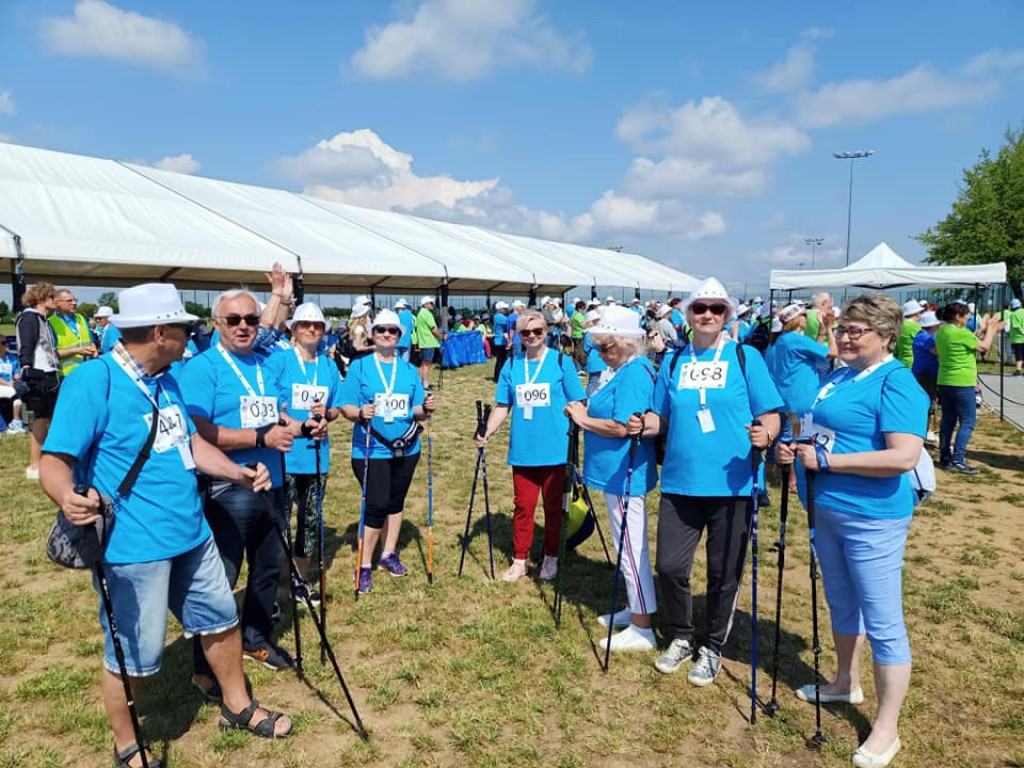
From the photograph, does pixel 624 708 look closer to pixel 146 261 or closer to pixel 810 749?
pixel 810 749

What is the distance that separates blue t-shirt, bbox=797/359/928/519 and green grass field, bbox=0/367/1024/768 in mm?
1211

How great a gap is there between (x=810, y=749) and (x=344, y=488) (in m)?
5.58

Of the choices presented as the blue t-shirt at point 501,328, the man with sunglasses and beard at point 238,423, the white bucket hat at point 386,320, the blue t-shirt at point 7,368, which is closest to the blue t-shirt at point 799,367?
the white bucket hat at point 386,320

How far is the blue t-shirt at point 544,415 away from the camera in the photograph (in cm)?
453

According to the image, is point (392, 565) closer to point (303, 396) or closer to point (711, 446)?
point (303, 396)

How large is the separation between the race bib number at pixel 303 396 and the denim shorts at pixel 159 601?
1.45 metres

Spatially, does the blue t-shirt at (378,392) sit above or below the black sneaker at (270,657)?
above

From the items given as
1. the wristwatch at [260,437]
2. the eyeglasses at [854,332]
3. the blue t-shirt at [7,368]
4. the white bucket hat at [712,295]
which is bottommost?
the blue t-shirt at [7,368]

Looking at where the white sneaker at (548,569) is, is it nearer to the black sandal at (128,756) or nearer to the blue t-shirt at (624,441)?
→ the blue t-shirt at (624,441)

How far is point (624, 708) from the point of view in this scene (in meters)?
Answer: 3.31

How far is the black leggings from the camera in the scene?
4555 millimetres

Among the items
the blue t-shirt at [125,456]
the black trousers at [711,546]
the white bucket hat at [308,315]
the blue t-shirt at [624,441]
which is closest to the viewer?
the blue t-shirt at [125,456]

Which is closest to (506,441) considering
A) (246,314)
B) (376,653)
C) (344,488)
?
(344,488)

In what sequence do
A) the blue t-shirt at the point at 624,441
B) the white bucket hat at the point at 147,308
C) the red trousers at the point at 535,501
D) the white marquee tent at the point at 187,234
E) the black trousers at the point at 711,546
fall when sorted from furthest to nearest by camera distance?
the white marquee tent at the point at 187,234 < the red trousers at the point at 535,501 < the blue t-shirt at the point at 624,441 < the black trousers at the point at 711,546 < the white bucket hat at the point at 147,308
